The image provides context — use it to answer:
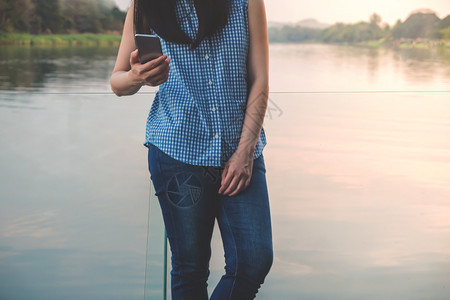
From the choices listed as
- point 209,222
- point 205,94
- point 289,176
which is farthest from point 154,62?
point 289,176

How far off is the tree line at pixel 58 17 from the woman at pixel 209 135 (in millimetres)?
850

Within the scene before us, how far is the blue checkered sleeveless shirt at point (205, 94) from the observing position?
1.24 m

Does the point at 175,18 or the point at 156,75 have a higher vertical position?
the point at 175,18

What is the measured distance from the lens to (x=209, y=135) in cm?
125

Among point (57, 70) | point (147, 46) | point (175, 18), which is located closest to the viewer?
point (147, 46)

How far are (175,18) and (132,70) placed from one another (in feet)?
0.52

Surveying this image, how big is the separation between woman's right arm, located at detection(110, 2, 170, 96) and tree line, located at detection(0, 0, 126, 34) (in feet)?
2.62

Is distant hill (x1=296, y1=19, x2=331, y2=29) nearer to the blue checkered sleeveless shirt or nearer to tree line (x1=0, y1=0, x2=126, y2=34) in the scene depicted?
tree line (x1=0, y1=0, x2=126, y2=34)

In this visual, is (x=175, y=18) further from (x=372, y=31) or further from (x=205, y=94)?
(x=372, y=31)

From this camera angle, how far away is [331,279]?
2.27m

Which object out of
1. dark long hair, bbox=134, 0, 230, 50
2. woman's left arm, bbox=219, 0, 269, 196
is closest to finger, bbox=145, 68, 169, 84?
dark long hair, bbox=134, 0, 230, 50

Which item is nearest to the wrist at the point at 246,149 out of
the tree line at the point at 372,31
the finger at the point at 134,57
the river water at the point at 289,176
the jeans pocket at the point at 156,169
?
the jeans pocket at the point at 156,169

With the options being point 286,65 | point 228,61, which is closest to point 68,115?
point 286,65

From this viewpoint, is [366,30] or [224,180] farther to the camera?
[366,30]
